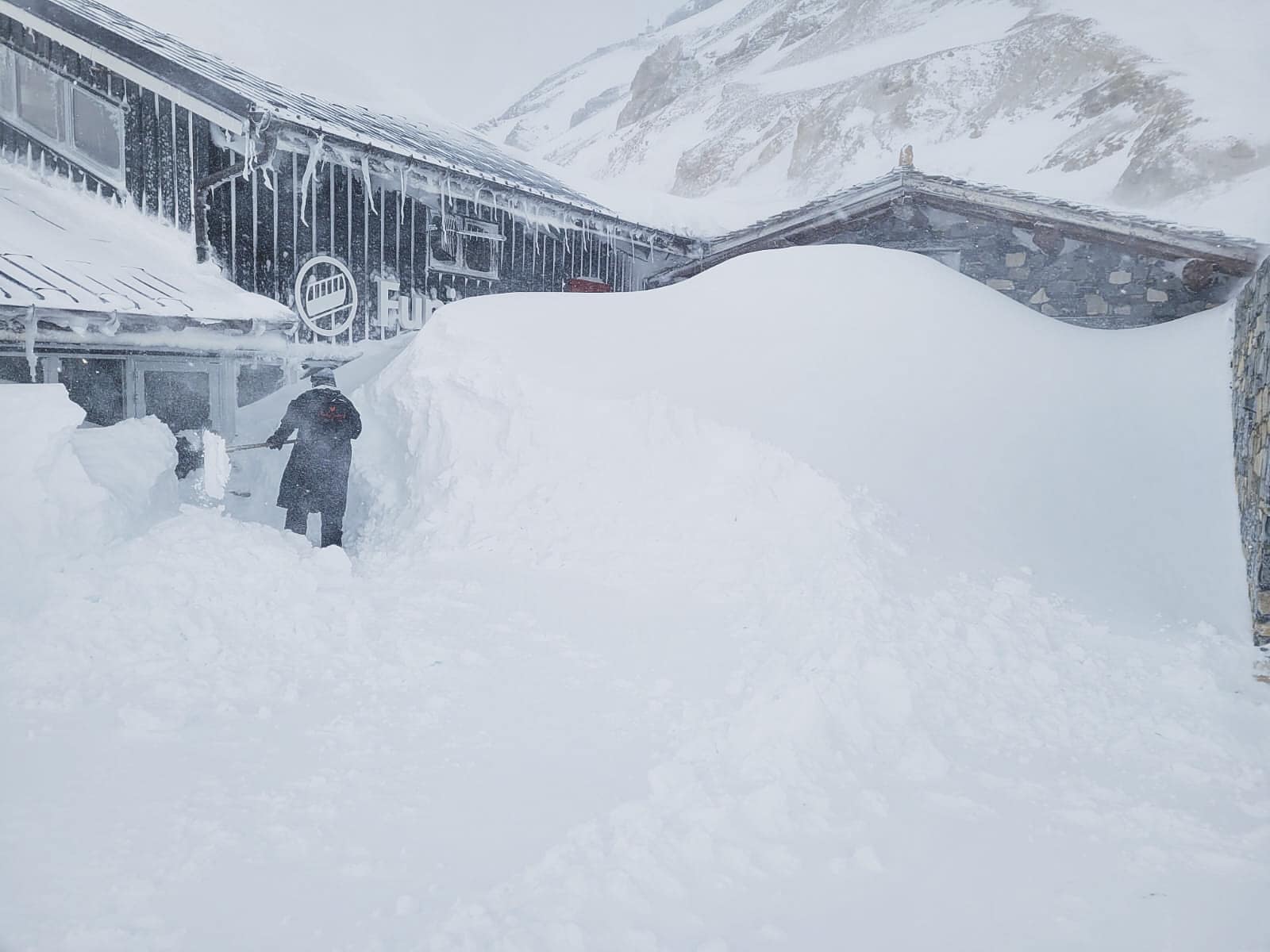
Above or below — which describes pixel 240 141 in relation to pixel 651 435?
above

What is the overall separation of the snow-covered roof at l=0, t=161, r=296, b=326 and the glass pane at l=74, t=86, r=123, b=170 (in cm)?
50

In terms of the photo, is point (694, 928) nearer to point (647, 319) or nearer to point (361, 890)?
point (361, 890)

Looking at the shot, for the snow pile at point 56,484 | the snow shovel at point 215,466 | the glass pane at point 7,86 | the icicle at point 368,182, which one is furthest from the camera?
the glass pane at point 7,86

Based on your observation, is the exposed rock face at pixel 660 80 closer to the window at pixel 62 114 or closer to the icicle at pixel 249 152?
the window at pixel 62 114

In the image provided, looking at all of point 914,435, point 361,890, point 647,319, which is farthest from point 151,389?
point 914,435

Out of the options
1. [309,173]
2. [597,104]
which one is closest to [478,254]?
[309,173]

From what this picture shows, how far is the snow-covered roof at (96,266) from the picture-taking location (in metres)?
6.01

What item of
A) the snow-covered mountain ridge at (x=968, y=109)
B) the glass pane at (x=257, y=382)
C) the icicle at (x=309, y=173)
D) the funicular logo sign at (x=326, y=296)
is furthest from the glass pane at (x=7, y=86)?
the snow-covered mountain ridge at (x=968, y=109)

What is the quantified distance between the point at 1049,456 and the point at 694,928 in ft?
16.9

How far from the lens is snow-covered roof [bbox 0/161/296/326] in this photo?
19.7ft

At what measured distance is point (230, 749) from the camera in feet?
10.5

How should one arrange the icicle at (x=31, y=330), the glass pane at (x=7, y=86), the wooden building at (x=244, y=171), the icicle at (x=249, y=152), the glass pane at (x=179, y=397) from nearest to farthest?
the icicle at (x=31, y=330) < the glass pane at (x=179, y=397) < the icicle at (x=249, y=152) < the wooden building at (x=244, y=171) < the glass pane at (x=7, y=86)

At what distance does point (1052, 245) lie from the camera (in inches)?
389

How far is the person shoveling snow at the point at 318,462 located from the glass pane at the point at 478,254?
517 cm
